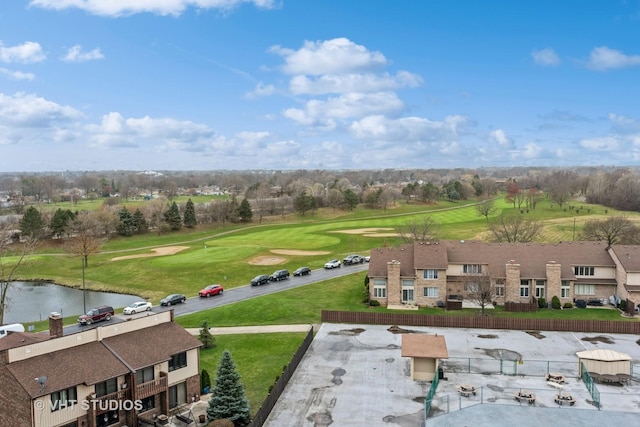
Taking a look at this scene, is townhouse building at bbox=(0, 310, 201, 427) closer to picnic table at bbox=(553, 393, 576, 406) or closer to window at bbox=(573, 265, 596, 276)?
picnic table at bbox=(553, 393, 576, 406)

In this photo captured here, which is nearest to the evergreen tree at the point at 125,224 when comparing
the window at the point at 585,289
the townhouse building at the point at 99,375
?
the townhouse building at the point at 99,375

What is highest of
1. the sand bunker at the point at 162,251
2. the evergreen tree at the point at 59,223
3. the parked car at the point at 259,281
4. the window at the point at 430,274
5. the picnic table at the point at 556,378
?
the evergreen tree at the point at 59,223

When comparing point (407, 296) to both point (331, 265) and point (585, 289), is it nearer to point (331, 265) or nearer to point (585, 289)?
point (585, 289)

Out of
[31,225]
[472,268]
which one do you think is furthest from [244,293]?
[31,225]

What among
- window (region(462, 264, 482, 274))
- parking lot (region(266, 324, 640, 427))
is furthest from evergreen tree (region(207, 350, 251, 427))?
window (region(462, 264, 482, 274))

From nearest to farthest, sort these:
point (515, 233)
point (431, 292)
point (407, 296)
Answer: point (431, 292), point (407, 296), point (515, 233)

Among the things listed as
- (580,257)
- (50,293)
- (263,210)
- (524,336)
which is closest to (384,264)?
(524,336)

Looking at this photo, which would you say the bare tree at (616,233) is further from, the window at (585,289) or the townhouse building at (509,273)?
the window at (585,289)

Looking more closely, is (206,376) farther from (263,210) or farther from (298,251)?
(263,210)
